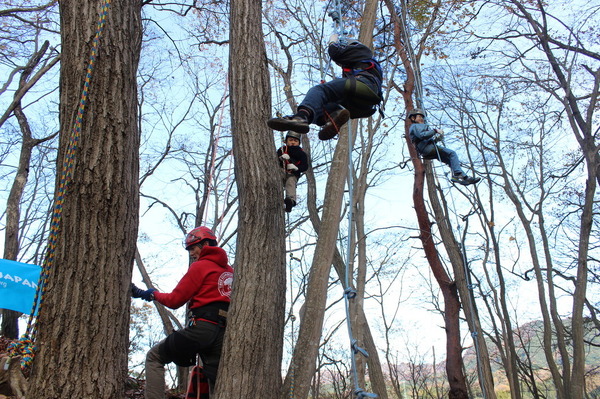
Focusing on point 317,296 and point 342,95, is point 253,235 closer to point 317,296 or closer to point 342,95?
point 317,296

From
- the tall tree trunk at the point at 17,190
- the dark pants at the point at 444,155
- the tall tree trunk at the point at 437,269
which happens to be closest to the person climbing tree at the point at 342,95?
the dark pants at the point at 444,155

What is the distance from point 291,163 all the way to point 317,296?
146 cm

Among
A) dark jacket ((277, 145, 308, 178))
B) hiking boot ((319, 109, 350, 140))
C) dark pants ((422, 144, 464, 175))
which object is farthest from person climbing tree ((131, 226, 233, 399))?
dark pants ((422, 144, 464, 175))

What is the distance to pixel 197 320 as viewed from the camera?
9.45 feet

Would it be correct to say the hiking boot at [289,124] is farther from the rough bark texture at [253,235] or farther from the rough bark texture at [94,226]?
the rough bark texture at [94,226]

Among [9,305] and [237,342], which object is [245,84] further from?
[9,305]

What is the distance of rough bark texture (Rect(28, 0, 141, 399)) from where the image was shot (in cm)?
192

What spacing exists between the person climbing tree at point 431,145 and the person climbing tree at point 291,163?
2.32 m

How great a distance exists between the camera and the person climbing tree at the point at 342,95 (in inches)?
130

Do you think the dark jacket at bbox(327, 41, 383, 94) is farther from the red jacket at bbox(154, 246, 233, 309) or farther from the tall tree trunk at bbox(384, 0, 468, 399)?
the tall tree trunk at bbox(384, 0, 468, 399)

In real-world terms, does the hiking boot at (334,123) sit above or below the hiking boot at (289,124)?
above

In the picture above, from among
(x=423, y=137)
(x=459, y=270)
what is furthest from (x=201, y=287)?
(x=459, y=270)

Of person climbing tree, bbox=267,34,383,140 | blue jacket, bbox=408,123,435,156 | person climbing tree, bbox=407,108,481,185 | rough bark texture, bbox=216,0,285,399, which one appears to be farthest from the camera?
blue jacket, bbox=408,123,435,156

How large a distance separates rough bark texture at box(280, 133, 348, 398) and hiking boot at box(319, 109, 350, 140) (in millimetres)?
473
